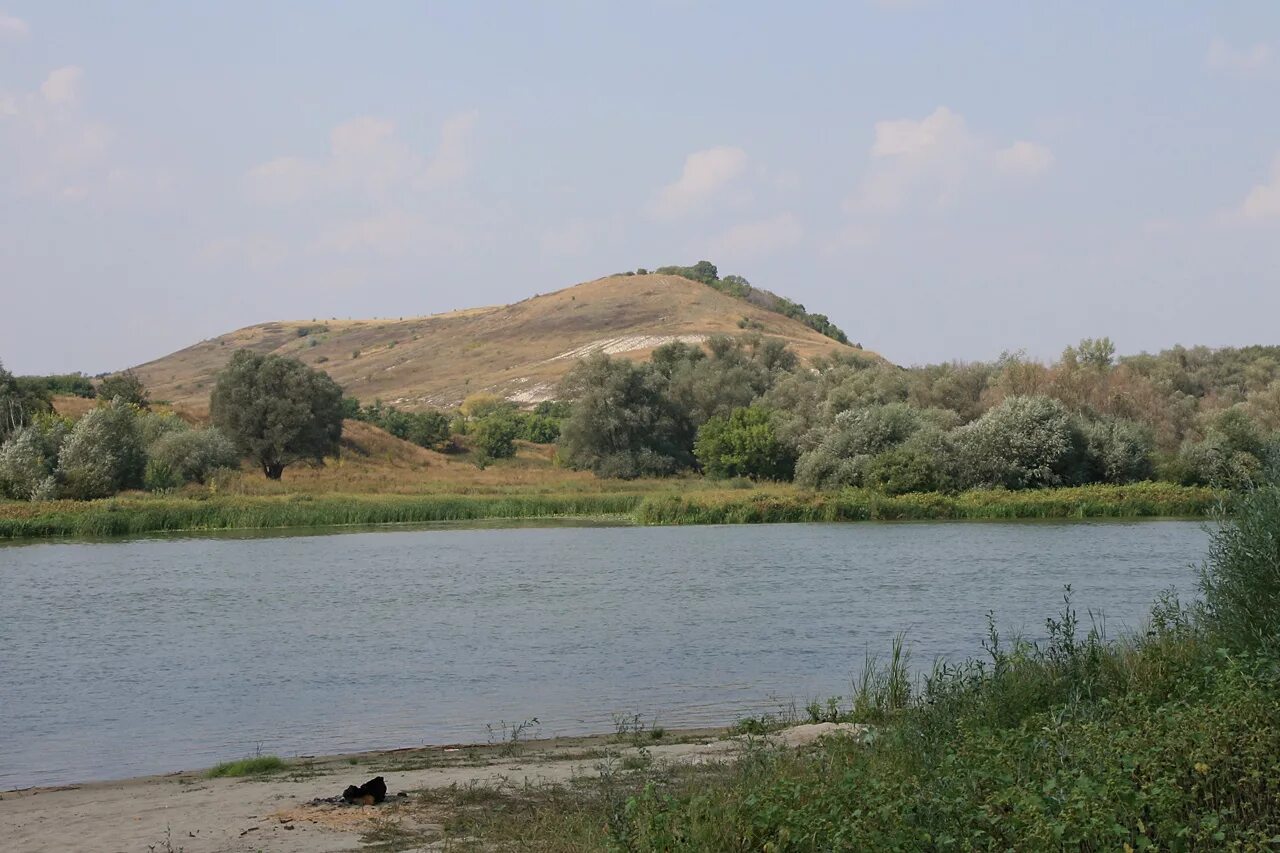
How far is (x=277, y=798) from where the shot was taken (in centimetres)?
1199

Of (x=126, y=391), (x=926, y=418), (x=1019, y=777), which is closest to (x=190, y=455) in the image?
(x=126, y=391)

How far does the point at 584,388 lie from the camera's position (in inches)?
3105

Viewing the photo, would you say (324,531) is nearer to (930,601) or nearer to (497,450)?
(930,601)

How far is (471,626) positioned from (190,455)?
140 ft

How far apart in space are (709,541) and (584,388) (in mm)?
34165

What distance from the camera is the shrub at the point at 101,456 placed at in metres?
58.6

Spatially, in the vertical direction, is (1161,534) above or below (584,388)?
below

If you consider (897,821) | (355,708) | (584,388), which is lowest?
(355,708)

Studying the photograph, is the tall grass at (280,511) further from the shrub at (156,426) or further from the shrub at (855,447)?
the shrub at (156,426)

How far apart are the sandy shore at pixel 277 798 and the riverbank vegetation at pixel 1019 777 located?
2.89ft

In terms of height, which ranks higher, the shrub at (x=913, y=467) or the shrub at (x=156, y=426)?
the shrub at (x=156, y=426)

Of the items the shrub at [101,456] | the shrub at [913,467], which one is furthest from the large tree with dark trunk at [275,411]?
Result: the shrub at [913,467]

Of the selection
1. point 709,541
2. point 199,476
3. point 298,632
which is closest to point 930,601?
point 298,632

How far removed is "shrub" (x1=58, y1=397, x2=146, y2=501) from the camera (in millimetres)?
58562
